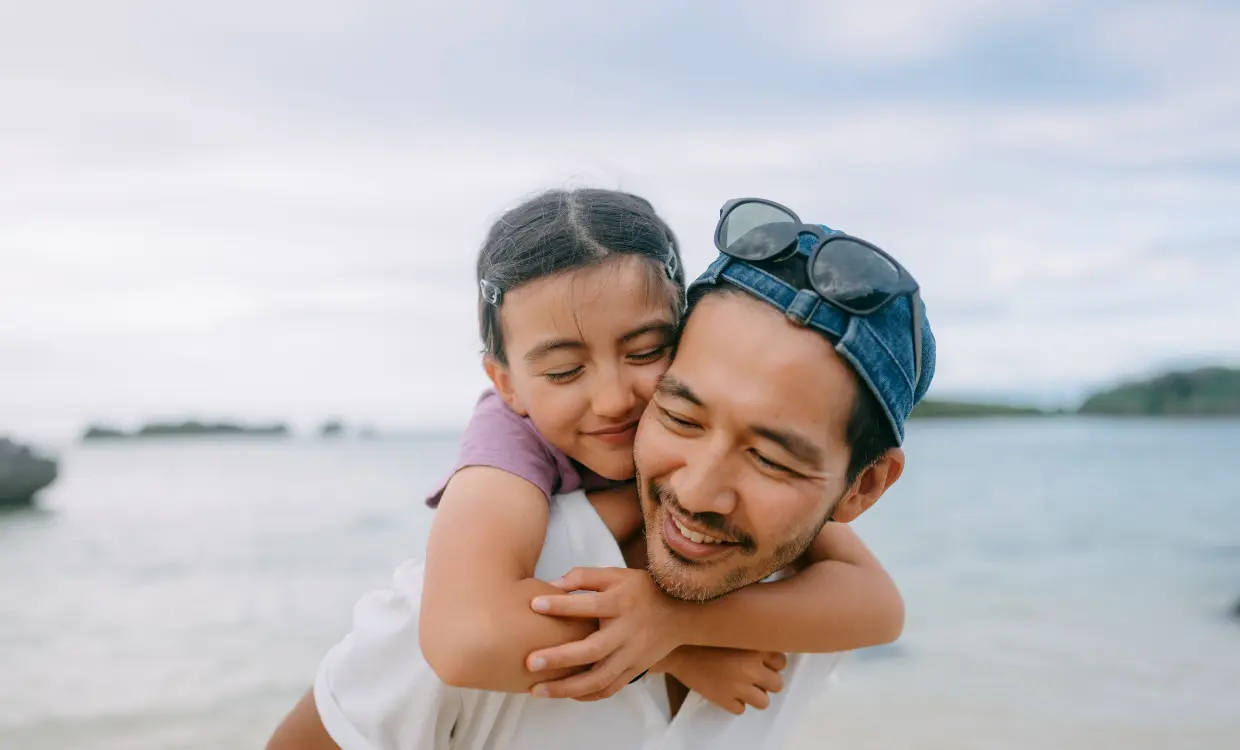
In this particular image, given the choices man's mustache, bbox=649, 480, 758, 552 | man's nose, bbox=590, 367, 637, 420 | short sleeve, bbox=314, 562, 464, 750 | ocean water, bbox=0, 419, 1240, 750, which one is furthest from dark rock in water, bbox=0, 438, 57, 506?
man's mustache, bbox=649, 480, 758, 552

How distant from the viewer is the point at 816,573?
2480 mm

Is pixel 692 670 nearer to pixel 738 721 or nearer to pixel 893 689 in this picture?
pixel 738 721

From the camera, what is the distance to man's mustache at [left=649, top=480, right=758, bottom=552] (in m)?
2.06

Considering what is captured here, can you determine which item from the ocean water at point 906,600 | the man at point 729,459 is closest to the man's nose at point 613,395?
the man at point 729,459

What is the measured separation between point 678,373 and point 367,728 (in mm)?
1032

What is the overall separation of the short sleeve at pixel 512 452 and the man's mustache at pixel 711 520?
301mm

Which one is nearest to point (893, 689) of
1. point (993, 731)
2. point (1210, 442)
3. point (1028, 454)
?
point (993, 731)

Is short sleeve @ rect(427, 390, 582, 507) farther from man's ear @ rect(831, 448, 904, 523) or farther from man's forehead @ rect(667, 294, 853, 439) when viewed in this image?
man's ear @ rect(831, 448, 904, 523)

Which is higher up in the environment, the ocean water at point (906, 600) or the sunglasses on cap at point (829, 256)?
the sunglasses on cap at point (829, 256)

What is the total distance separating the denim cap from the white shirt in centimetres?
67

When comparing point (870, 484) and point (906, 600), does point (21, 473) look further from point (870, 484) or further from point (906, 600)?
point (870, 484)

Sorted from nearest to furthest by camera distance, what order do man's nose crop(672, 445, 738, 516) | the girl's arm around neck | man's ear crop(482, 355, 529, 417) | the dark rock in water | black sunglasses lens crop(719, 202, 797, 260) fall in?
1. the girl's arm around neck
2. man's nose crop(672, 445, 738, 516)
3. black sunglasses lens crop(719, 202, 797, 260)
4. man's ear crop(482, 355, 529, 417)
5. the dark rock in water

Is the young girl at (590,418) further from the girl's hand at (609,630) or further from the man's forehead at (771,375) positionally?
the man's forehead at (771,375)

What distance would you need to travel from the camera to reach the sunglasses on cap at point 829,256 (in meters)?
2.06
